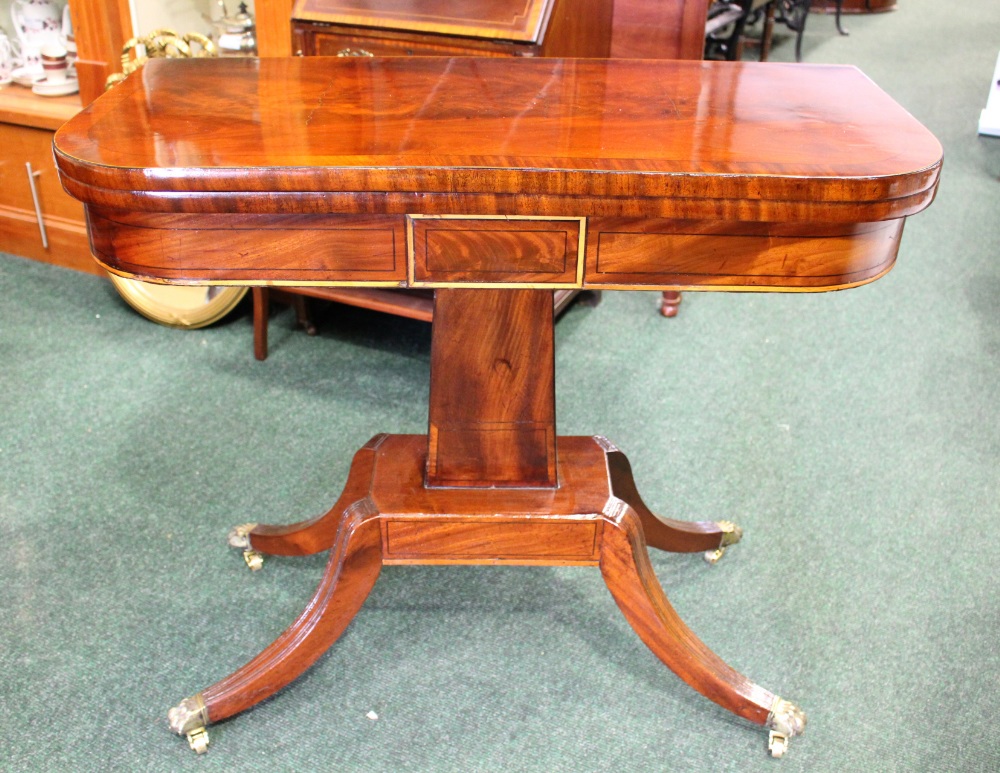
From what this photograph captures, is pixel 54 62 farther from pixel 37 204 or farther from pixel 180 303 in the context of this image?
pixel 180 303

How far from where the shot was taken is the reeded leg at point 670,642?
61.9 inches

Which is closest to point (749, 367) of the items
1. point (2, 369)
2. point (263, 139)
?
point (263, 139)

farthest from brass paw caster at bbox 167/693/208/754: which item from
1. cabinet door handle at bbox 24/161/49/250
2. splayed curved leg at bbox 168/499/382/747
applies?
cabinet door handle at bbox 24/161/49/250

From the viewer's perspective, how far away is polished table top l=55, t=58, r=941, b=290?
1.18 m

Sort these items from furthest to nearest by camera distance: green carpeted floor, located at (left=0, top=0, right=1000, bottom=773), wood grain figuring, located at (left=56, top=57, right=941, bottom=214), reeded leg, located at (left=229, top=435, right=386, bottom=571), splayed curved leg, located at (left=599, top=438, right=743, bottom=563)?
splayed curved leg, located at (left=599, top=438, right=743, bottom=563) → reeded leg, located at (left=229, top=435, right=386, bottom=571) → green carpeted floor, located at (left=0, top=0, right=1000, bottom=773) → wood grain figuring, located at (left=56, top=57, right=941, bottom=214)

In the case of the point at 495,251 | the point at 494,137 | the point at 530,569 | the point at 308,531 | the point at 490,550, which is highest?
the point at 494,137

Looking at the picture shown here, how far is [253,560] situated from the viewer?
1930mm

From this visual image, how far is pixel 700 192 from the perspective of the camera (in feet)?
3.90

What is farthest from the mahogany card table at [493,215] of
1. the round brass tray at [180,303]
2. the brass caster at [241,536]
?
the round brass tray at [180,303]

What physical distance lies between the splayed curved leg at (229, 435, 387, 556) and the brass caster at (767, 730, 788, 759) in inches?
29.2

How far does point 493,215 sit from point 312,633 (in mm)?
748

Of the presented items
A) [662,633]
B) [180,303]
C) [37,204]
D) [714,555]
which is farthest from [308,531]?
[37,204]

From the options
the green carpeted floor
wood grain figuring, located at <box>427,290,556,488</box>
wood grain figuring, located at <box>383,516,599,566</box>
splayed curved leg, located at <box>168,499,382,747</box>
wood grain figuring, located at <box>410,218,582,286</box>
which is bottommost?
the green carpeted floor

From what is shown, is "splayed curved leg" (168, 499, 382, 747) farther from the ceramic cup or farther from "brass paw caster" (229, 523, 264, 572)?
the ceramic cup
